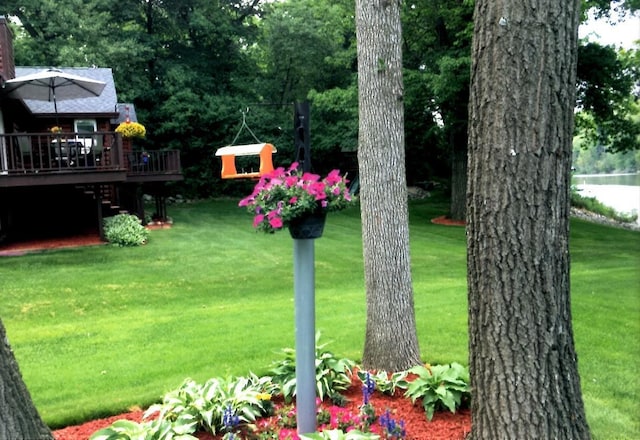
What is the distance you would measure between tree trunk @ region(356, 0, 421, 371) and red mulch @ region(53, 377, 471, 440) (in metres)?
0.38

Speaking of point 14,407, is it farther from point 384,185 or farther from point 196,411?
point 384,185

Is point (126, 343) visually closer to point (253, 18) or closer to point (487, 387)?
point (487, 387)

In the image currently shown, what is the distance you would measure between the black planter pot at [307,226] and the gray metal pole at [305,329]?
0.11ft

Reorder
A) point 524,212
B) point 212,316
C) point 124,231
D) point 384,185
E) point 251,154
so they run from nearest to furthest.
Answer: point 524,212 → point 384,185 → point 251,154 → point 212,316 → point 124,231

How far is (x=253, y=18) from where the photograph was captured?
2561 cm

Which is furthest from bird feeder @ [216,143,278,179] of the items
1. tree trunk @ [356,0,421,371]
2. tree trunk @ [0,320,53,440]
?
tree trunk @ [0,320,53,440]

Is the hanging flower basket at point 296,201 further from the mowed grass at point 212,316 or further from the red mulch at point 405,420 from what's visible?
the mowed grass at point 212,316

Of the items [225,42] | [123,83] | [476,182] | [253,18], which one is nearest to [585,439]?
[476,182]

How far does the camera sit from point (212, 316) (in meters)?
6.32

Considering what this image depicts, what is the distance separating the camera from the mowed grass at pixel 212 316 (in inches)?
159

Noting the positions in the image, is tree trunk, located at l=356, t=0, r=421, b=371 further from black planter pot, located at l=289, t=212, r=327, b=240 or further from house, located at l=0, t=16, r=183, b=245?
house, located at l=0, t=16, r=183, b=245

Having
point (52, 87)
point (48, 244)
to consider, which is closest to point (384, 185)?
point (52, 87)

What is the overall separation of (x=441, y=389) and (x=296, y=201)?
1517 mm

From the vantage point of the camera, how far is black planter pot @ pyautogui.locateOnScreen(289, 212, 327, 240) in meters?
2.61
